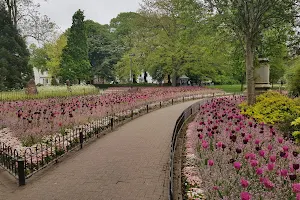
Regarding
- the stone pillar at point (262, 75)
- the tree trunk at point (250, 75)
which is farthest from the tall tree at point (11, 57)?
the stone pillar at point (262, 75)

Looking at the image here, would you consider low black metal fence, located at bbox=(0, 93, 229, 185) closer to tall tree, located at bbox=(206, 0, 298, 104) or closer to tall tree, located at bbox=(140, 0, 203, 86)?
tall tree, located at bbox=(206, 0, 298, 104)

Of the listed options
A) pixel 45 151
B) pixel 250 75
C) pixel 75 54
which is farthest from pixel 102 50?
pixel 45 151

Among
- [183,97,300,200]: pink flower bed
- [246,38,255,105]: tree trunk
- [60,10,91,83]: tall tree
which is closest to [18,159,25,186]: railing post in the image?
[183,97,300,200]: pink flower bed

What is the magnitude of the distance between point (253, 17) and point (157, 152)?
921 cm

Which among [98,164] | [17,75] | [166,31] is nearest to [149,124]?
[98,164]

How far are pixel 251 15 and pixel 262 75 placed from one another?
561cm

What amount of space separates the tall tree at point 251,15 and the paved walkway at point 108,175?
7.40 m

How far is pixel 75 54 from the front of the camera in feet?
144

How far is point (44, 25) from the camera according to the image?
3036 cm

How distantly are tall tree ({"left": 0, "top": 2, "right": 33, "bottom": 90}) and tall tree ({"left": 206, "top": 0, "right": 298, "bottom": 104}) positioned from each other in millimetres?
22527

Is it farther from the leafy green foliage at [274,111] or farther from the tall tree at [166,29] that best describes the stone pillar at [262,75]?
the tall tree at [166,29]

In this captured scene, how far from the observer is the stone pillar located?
667 inches

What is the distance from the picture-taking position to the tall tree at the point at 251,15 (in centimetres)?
1237

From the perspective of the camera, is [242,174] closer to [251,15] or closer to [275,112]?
[275,112]
